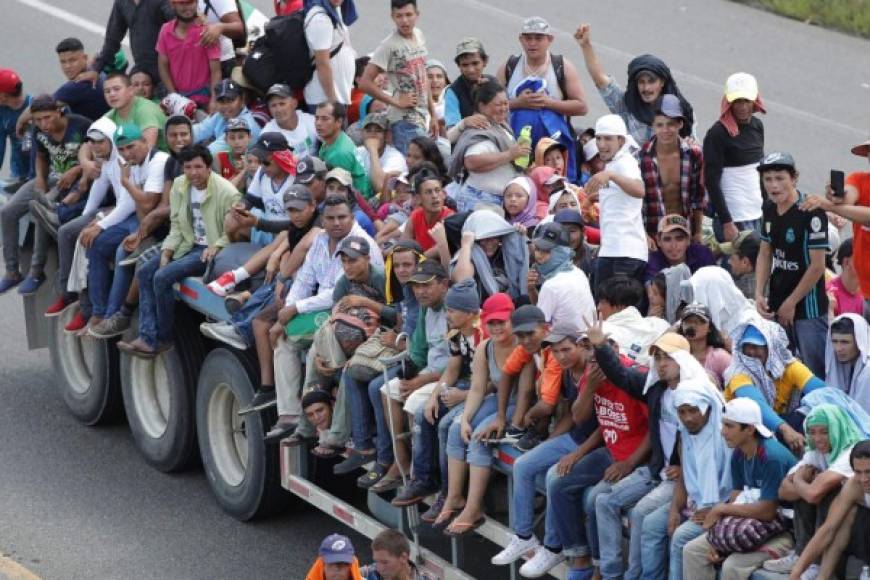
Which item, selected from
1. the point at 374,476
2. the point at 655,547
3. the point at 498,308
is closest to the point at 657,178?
the point at 498,308

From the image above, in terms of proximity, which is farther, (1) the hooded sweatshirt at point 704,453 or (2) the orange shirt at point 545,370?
(2) the orange shirt at point 545,370

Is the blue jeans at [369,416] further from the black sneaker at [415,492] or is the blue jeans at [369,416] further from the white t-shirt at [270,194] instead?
the white t-shirt at [270,194]

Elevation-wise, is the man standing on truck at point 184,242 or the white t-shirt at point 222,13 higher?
the white t-shirt at point 222,13

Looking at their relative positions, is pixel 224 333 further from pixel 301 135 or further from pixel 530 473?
pixel 530 473

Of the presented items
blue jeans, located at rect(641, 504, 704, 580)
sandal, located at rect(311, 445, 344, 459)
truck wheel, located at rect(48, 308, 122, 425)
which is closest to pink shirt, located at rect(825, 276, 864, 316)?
blue jeans, located at rect(641, 504, 704, 580)

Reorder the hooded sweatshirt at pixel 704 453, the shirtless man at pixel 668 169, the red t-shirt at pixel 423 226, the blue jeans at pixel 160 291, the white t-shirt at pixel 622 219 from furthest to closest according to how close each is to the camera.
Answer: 1. the blue jeans at pixel 160 291
2. the red t-shirt at pixel 423 226
3. the shirtless man at pixel 668 169
4. the white t-shirt at pixel 622 219
5. the hooded sweatshirt at pixel 704 453

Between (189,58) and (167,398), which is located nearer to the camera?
(167,398)

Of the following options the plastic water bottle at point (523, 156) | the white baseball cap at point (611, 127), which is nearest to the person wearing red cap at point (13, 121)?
the plastic water bottle at point (523, 156)

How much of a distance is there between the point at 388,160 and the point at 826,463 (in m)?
5.91

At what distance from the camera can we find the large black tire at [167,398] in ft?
45.5

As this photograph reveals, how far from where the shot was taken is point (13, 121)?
1619 cm

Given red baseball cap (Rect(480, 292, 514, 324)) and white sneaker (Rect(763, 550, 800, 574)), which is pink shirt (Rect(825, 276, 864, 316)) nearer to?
red baseball cap (Rect(480, 292, 514, 324))

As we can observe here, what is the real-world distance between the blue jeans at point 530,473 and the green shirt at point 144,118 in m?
5.68

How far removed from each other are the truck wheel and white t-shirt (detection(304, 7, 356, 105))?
8.27 feet
